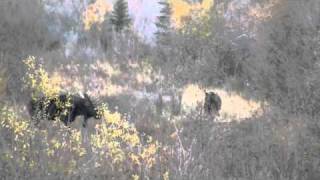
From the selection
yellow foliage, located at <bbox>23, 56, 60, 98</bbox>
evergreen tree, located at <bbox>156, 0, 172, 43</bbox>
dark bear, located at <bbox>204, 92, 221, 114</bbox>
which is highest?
evergreen tree, located at <bbox>156, 0, 172, 43</bbox>

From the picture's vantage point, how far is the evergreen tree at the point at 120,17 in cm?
3721

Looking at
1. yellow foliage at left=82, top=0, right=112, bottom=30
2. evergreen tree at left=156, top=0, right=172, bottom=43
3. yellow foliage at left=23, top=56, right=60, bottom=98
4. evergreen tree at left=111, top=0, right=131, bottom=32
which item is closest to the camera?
yellow foliage at left=23, top=56, right=60, bottom=98

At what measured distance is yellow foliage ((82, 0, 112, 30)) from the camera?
121 ft

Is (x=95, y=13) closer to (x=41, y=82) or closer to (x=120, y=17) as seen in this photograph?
(x=120, y=17)

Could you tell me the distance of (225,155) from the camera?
8078 millimetres

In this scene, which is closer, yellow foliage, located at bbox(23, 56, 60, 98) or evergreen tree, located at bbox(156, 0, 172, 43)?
yellow foliage, located at bbox(23, 56, 60, 98)

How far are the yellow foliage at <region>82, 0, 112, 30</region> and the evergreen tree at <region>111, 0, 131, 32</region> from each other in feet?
3.44

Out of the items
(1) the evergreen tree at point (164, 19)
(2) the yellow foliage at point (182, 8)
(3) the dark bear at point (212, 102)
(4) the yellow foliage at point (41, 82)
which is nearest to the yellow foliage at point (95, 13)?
(1) the evergreen tree at point (164, 19)

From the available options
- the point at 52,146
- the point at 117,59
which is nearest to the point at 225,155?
the point at 52,146

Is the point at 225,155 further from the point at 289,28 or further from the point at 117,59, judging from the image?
the point at 117,59

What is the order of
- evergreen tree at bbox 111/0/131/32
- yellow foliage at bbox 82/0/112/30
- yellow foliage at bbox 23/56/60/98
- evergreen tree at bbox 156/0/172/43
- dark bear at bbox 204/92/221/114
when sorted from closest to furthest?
1. yellow foliage at bbox 23/56/60/98
2. dark bear at bbox 204/92/221/114
3. evergreen tree at bbox 156/0/172/43
4. yellow foliage at bbox 82/0/112/30
5. evergreen tree at bbox 111/0/131/32

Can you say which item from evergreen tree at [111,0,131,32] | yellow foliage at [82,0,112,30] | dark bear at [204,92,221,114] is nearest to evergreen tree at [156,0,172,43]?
evergreen tree at [111,0,131,32]

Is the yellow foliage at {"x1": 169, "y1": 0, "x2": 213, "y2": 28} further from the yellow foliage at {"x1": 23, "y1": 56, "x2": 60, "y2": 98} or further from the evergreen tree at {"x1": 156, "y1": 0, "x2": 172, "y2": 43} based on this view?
the yellow foliage at {"x1": 23, "y1": 56, "x2": 60, "y2": 98}

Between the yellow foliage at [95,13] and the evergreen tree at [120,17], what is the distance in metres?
1.05
